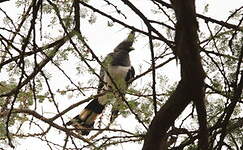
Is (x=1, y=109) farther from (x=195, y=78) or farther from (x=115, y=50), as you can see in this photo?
(x=115, y=50)

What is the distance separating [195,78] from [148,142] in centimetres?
14

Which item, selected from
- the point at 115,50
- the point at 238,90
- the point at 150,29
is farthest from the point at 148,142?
the point at 115,50

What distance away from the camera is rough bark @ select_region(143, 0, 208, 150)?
2.02 ft

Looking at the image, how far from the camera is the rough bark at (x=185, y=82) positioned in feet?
2.02

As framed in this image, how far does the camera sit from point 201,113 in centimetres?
68

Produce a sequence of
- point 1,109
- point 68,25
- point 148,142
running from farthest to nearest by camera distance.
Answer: point 1,109
point 68,25
point 148,142

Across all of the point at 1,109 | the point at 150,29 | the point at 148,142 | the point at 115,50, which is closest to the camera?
the point at 148,142

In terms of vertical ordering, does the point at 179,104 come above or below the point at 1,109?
below

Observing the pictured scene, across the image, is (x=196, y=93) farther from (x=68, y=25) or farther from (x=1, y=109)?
(x=1, y=109)

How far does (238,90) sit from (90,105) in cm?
185

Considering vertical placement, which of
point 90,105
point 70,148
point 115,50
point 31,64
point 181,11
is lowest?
point 181,11

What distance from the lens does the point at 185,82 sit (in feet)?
2.14

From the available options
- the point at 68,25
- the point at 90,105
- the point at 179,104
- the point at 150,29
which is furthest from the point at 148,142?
the point at 90,105

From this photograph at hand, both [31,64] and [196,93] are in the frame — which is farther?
[31,64]
